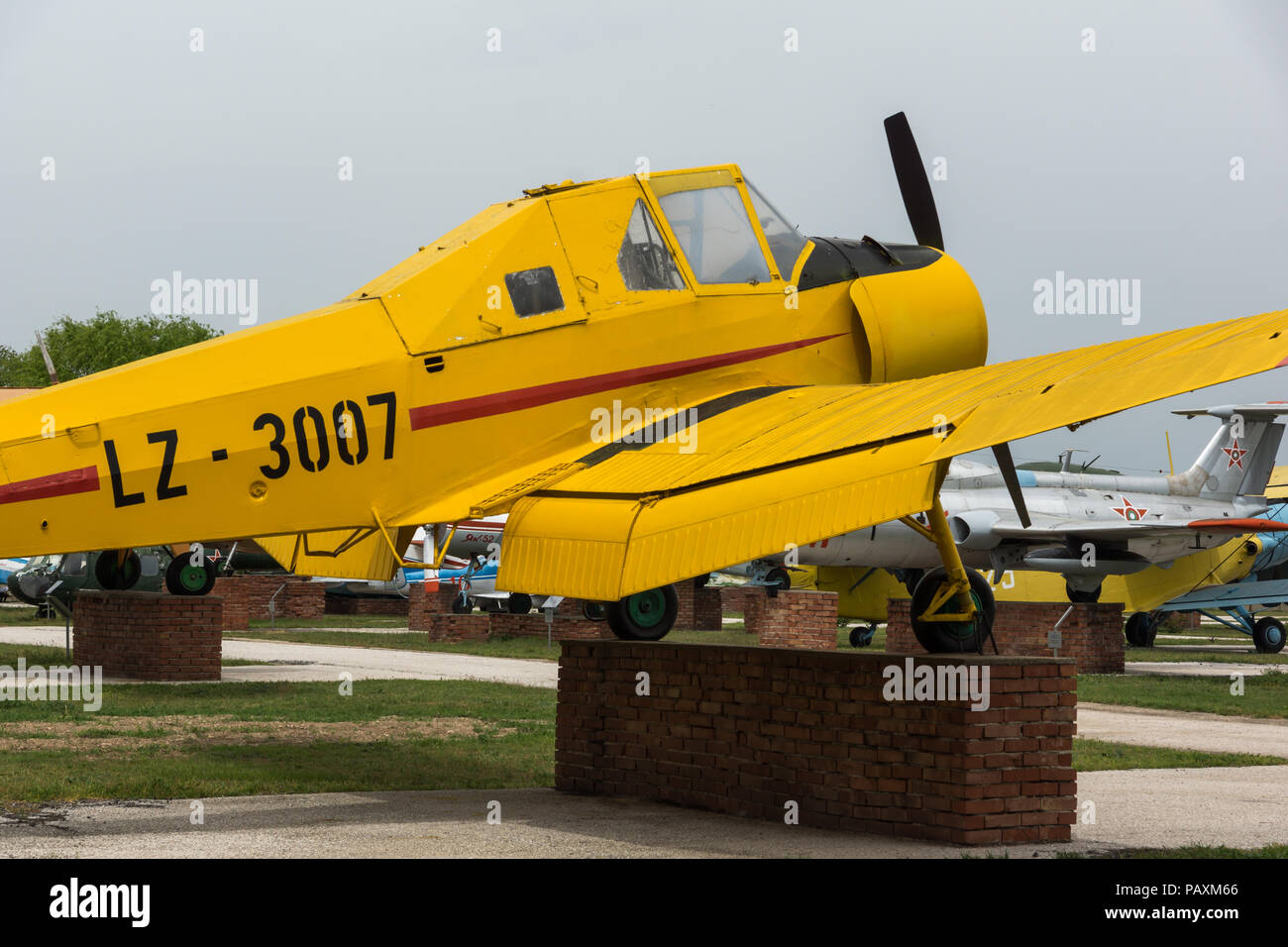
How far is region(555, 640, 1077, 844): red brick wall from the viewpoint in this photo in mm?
8688

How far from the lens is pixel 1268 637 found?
36875mm

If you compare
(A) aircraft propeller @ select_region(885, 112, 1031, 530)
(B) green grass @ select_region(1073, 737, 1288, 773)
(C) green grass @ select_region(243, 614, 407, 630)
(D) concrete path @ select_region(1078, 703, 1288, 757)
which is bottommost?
(C) green grass @ select_region(243, 614, 407, 630)

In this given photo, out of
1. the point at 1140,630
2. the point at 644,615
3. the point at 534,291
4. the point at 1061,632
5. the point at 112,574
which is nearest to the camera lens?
the point at 534,291

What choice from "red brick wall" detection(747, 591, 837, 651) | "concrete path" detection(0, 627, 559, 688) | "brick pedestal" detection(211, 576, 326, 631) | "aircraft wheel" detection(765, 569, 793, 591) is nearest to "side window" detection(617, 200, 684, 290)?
"concrete path" detection(0, 627, 559, 688)

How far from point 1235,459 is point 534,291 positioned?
30.7 meters

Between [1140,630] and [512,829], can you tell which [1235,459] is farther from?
[512,829]

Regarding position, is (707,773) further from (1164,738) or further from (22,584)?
(22,584)

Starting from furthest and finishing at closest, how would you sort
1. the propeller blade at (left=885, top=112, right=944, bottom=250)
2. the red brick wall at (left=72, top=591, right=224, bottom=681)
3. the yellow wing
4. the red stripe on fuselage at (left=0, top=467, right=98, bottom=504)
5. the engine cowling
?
the red brick wall at (left=72, top=591, right=224, bottom=681)
the propeller blade at (left=885, top=112, right=944, bottom=250)
the engine cowling
the red stripe on fuselage at (left=0, top=467, right=98, bottom=504)
the yellow wing

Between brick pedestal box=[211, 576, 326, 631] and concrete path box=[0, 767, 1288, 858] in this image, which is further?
brick pedestal box=[211, 576, 326, 631]

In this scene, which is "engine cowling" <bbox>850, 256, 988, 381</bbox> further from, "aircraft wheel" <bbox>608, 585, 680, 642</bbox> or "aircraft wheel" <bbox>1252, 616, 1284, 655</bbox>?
"aircraft wheel" <bbox>1252, 616, 1284, 655</bbox>

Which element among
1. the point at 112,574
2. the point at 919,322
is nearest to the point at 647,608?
the point at 919,322

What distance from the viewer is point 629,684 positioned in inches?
433

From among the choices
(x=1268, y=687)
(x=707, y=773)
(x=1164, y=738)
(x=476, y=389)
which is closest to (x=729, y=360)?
(x=476, y=389)

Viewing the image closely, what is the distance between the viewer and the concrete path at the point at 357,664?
22922mm
